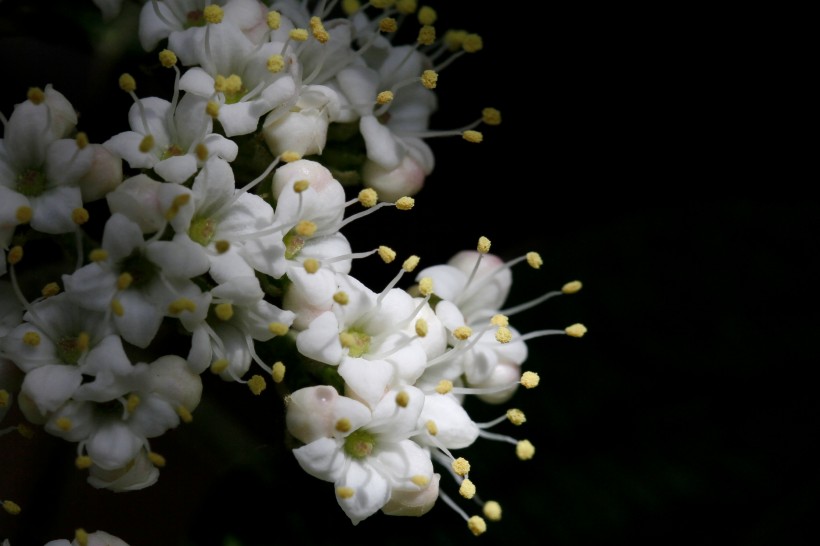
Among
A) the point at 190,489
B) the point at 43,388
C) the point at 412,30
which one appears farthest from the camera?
the point at 412,30

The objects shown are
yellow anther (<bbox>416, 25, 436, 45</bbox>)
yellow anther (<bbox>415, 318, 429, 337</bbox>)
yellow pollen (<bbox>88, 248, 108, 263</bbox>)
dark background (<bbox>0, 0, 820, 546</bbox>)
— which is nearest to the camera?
yellow pollen (<bbox>88, 248, 108, 263</bbox>)

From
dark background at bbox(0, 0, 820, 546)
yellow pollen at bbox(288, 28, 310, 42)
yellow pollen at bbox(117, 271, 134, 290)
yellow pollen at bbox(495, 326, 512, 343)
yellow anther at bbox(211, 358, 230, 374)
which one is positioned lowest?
dark background at bbox(0, 0, 820, 546)

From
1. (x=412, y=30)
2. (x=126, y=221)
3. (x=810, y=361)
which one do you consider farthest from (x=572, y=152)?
(x=126, y=221)

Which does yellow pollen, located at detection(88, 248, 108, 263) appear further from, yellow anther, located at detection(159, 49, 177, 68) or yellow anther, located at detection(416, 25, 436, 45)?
yellow anther, located at detection(416, 25, 436, 45)

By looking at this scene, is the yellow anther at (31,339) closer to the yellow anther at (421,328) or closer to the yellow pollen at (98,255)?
the yellow pollen at (98,255)

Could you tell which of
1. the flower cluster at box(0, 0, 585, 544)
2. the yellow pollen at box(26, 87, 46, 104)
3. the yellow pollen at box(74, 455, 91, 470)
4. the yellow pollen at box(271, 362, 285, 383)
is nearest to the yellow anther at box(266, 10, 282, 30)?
the flower cluster at box(0, 0, 585, 544)

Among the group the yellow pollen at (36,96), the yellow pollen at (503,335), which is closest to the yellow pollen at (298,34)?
the yellow pollen at (36,96)

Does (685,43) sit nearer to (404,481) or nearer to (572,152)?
(572,152)
